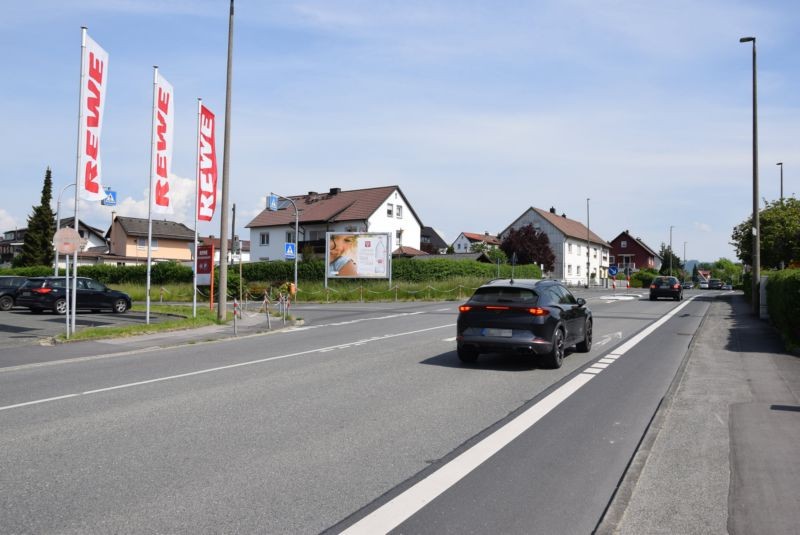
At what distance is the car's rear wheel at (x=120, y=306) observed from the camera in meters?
25.8

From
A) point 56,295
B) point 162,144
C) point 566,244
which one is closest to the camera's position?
point 162,144

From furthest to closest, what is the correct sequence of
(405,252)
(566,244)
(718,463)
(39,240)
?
(566,244), (39,240), (405,252), (718,463)

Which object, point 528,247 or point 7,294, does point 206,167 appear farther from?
point 528,247

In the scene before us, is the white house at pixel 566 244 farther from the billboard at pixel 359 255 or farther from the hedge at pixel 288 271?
the billboard at pixel 359 255

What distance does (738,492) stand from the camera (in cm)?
471

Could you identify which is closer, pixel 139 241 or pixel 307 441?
pixel 307 441

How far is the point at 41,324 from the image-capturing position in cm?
2006

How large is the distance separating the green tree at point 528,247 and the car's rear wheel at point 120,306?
50.7 metres

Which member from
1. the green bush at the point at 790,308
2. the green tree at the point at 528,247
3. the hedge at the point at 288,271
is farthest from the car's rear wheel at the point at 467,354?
the green tree at the point at 528,247

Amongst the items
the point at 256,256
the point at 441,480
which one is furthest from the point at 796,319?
the point at 256,256

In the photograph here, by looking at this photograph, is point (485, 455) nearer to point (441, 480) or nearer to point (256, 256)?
point (441, 480)

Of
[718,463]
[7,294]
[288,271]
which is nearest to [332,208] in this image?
[288,271]

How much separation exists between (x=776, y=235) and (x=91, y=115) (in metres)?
34.4

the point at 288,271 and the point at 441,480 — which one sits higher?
the point at 288,271
